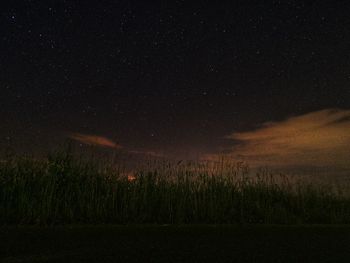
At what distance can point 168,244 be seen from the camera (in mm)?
4582

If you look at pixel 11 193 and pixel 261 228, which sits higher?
pixel 11 193

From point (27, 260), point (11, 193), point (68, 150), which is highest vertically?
point (68, 150)

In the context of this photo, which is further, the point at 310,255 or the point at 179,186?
the point at 179,186

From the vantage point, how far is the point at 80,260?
147 inches

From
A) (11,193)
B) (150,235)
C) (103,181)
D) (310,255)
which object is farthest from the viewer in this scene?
(103,181)

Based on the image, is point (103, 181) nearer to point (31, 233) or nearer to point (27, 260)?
point (31, 233)

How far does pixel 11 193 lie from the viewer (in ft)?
22.0

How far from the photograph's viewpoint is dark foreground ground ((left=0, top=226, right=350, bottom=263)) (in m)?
3.92

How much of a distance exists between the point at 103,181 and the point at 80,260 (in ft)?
13.9

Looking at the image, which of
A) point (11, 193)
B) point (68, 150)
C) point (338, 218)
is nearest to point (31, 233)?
point (11, 193)

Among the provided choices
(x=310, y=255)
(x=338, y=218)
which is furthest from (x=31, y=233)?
(x=338, y=218)

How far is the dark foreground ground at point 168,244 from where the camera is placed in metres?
3.92

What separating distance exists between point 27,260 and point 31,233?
1198mm

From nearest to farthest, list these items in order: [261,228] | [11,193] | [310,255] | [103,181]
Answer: [310,255], [261,228], [11,193], [103,181]
